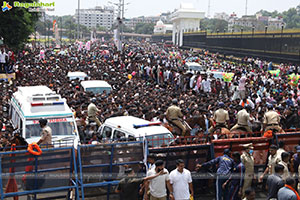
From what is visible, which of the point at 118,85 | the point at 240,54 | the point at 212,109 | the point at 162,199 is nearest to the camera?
the point at 162,199

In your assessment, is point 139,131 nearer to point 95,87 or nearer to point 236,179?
point 236,179

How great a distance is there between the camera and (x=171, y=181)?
740 centimetres

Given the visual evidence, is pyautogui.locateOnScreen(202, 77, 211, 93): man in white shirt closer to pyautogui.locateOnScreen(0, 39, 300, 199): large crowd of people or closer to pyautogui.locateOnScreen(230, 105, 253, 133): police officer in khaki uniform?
pyautogui.locateOnScreen(0, 39, 300, 199): large crowd of people

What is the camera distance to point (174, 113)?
37.8 feet

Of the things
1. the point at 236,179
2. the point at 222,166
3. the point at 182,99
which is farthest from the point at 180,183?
the point at 182,99

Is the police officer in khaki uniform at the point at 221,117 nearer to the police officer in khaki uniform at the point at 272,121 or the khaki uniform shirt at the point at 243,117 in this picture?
the khaki uniform shirt at the point at 243,117

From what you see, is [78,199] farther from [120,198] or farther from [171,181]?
[171,181]

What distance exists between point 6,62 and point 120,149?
55.5 feet

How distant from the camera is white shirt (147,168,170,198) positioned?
7297 millimetres

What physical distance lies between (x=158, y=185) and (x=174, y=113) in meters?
4.39

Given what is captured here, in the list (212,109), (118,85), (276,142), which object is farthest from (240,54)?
(276,142)

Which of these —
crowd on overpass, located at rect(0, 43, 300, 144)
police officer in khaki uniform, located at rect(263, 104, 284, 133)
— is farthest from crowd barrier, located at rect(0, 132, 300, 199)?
crowd on overpass, located at rect(0, 43, 300, 144)

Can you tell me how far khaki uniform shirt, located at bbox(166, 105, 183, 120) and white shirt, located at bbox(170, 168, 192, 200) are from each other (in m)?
4.18

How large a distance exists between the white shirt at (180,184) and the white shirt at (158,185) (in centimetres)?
14
